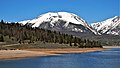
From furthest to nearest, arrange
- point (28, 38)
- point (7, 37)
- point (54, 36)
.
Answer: point (54, 36) → point (28, 38) → point (7, 37)

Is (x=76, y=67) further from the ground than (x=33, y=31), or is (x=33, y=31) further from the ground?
(x=33, y=31)

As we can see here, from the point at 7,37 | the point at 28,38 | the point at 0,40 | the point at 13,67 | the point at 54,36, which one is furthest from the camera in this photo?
the point at 54,36

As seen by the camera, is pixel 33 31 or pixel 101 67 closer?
pixel 101 67

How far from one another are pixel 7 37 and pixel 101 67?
374 ft

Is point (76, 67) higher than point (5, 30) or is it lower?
lower

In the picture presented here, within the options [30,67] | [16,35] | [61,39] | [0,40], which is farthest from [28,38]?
[30,67]

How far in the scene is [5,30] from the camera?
18075 centimetres

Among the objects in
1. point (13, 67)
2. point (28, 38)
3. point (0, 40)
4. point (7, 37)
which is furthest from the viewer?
point (28, 38)

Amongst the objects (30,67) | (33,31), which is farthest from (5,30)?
(30,67)

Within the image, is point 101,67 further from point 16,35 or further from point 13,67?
point 16,35

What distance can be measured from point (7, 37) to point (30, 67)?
111 metres

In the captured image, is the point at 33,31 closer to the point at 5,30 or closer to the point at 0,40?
the point at 5,30

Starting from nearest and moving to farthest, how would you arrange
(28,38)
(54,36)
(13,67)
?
(13,67), (28,38), (54,36)

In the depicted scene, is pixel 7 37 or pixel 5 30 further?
pixel 5 30
